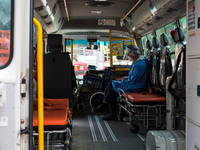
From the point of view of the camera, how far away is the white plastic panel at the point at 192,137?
2746 mm

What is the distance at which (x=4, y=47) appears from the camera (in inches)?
70.7

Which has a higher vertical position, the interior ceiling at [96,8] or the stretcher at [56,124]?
the interior ceiling at [96,8]

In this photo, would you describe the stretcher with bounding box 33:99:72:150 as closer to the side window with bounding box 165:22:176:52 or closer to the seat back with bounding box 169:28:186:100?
the seat back with bounding box 169:28:186:100

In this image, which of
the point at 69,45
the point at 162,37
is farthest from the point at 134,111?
the point at 69,45

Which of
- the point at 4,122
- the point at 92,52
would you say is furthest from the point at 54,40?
the point at 92,52

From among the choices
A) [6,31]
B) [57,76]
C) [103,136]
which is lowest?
[103,136]

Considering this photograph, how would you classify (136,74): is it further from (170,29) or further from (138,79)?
(170,29)

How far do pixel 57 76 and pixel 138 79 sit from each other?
6.51ft

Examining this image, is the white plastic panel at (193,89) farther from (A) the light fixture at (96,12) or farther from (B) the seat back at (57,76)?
(A) the light fixture at (96,12)

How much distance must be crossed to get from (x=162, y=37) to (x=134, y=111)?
1518 mm

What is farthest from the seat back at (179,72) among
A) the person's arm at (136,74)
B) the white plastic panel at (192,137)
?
the person's arm at (136,74)

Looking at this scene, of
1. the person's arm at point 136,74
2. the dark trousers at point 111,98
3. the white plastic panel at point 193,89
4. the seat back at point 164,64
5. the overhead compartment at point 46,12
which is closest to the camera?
the white plastic panel at point 193,89

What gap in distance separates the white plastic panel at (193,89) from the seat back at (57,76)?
7.07 feet

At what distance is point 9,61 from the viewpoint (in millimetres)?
1796
